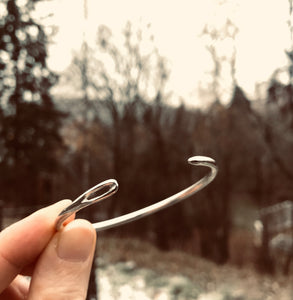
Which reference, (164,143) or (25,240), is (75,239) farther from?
(164,143)

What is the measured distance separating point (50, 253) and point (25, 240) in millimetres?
22

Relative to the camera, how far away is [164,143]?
3.99ft

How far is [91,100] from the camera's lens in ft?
3.82

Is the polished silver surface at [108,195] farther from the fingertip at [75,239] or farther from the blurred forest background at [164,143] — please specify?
the blurred forest background at [164,143]

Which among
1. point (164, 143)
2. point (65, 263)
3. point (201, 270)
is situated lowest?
point (201, 270)

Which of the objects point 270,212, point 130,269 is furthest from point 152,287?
point 270,212

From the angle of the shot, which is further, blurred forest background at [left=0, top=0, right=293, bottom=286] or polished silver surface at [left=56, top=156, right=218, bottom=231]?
blurred forest background at [left=0, top=0, right=293, bottom=286]

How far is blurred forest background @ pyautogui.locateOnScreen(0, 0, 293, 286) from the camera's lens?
3.71 ft

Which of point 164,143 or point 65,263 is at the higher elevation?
point 65,263

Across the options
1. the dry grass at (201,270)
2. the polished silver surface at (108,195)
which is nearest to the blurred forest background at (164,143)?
the dry grass at (201,270)

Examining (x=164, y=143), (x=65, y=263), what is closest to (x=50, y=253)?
(x=65, y=263)

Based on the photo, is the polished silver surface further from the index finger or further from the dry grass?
the dry grass

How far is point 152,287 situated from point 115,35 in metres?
0.72

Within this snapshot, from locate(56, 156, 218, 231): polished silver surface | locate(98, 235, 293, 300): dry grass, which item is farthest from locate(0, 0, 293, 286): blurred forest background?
locate(56, 156, 218, 231): polished silver surface
